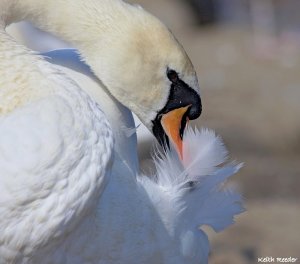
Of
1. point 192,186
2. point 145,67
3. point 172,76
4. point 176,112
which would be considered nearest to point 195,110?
point 176,112

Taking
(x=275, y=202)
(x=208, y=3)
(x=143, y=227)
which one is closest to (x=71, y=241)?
(x=143, y=227)

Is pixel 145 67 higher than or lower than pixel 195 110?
higher

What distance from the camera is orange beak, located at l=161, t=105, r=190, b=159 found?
4.25m

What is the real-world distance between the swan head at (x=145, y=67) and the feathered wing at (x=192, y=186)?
0.67ft

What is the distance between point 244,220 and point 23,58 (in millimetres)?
4069

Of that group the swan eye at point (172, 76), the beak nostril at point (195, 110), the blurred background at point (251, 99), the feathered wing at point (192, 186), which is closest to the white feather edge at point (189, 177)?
the feathered wing at point (192, 186)

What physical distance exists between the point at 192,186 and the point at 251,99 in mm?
7540

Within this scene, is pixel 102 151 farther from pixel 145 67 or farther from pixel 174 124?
pixel 174 124

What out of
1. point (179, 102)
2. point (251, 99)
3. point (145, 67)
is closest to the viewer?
point (145, 67)

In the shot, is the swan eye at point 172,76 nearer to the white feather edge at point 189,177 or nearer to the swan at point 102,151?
the swan at point 102,151

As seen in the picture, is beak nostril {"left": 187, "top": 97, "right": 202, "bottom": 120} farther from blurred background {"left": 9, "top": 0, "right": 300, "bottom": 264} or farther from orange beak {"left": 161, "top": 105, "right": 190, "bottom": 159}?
blurred background {"left": 9, "top": 0, "right": 300, "bottom": 264}

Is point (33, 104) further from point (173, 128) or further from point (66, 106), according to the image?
point (173, 128)

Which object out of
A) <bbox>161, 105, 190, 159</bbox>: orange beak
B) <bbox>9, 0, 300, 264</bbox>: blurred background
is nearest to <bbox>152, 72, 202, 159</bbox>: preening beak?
<bbox>161, 105, 190, 159</bbox>: orange beak

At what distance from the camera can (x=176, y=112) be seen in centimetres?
425
